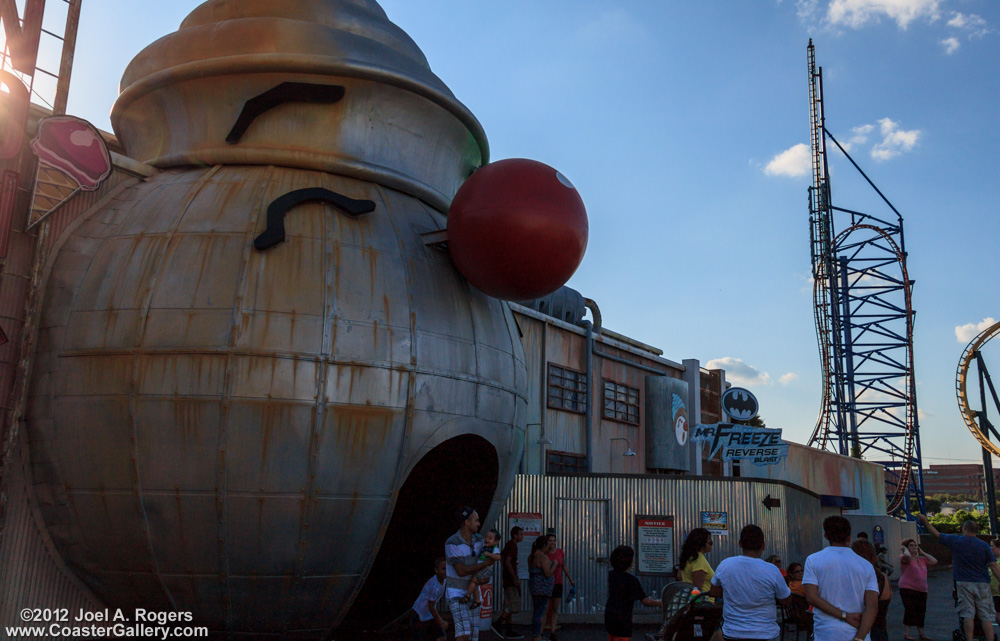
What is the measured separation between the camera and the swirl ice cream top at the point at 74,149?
856 centimetres

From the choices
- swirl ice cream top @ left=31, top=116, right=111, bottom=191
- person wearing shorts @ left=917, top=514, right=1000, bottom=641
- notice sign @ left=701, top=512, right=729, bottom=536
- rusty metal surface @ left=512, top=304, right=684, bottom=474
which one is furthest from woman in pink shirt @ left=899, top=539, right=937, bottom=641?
swirl ice cream top @ left=31, top=116, right=111, bottom=191

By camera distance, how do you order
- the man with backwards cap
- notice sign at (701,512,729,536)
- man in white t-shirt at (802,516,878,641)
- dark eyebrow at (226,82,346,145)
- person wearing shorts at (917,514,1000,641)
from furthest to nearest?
1. notice sign at (701,512,729,536)
2. person wearing shorts at (917,514,1000,641)
3. dark eyebrow at (226,82,346,145)
4. the man with backwards cap
5. man in white t-shirt at (802,516,878,641)

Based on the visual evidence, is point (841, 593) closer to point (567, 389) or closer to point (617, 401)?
point (567, 389)

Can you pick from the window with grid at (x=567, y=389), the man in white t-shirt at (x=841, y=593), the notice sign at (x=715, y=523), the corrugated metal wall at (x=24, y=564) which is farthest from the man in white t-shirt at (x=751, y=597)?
the window with grid at (x=567, y=389)

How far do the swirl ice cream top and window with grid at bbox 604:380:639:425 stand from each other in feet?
52.2

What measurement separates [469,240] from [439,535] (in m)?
4.14

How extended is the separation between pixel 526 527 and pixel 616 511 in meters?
1.82

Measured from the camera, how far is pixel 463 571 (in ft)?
26.3

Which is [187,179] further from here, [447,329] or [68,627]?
[68,627]

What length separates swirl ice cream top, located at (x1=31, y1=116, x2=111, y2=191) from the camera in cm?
856

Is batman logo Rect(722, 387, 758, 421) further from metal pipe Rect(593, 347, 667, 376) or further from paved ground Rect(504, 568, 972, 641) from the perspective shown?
paved ground Rect(504, 568, 972, 641)

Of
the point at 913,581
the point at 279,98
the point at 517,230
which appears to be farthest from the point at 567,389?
the point at 279,98

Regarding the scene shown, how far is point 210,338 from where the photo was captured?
777cm

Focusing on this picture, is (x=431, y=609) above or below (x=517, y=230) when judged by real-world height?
below
